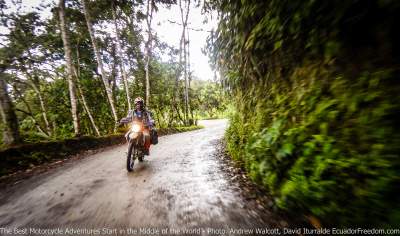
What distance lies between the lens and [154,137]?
312 inches

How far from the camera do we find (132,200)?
4.19 m

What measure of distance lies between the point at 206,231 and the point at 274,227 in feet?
2.74

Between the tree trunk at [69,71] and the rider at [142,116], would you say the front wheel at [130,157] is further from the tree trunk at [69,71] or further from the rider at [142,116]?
the tree trunk at [69,71]

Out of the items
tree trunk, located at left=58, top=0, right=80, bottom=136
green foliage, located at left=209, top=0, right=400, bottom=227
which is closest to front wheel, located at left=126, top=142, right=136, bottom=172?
green foliage, located at left=209, top=0, right=400, bottom=227

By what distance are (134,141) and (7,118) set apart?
5576 mm

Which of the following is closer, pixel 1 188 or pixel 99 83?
pixel 1 188

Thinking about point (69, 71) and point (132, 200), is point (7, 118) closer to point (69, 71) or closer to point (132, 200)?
point (69, 71)

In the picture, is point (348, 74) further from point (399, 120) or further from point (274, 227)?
point (274, 227)

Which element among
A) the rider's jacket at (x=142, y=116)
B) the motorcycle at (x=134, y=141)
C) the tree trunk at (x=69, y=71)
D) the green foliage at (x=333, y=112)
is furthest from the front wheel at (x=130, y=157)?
the tree trunk at (x=69, y=71)

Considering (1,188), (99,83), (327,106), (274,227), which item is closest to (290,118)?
(327,106)

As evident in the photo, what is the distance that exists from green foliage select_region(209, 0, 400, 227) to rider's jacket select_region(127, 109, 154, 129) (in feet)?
12.9

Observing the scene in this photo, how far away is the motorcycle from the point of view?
6.46 metres

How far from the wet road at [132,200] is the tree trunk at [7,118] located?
334 cm

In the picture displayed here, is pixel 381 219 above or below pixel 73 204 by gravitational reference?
above
